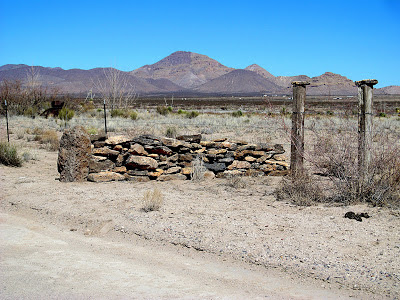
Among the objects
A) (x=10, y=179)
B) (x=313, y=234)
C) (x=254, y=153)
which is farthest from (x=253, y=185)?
(x=10, y=179)

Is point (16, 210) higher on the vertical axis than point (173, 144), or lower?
lower

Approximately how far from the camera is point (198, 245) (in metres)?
6.41

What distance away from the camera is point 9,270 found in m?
5.51

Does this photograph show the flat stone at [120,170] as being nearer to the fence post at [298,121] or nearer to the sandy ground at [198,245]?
the sandy ground at [198,245]

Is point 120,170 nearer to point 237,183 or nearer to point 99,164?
point 99,164

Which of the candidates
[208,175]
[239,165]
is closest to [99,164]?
[208,175]

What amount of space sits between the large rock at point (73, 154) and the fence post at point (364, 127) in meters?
6.16

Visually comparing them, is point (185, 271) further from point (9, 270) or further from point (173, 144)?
point (173, 144)

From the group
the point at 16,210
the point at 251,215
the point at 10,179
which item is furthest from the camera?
the point at 10,179

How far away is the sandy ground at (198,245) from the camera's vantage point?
16.5 ft

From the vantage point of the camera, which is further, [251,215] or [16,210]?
[16,210]

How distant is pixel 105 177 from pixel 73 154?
94 cm

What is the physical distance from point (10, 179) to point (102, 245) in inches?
217

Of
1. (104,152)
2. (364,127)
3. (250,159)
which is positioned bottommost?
(250,159)
